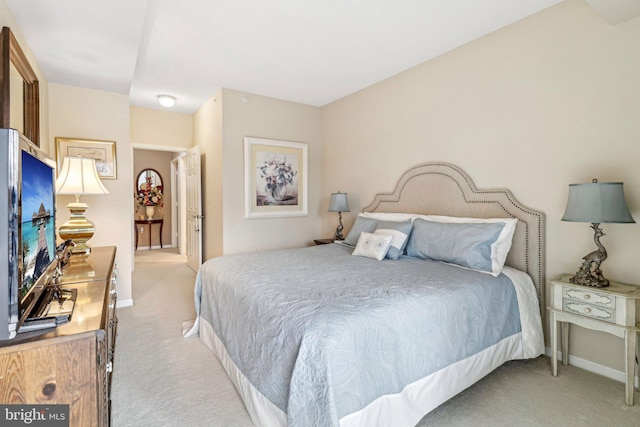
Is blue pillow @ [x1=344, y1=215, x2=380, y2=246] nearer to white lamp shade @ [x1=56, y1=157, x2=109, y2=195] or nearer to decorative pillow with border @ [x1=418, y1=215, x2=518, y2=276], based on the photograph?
decorative pillow with border @ [x1=418, y1=215, x2=518, y2=276]

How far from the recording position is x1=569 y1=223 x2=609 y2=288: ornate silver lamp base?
A: 2037 mm

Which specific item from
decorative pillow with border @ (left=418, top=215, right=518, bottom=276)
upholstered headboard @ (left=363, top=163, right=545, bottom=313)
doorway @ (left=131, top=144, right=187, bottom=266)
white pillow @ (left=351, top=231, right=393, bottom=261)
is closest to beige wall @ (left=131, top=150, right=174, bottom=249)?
doorway @ (left=131, top=144, right=187, bottom=266)

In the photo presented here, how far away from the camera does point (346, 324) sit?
145 cm

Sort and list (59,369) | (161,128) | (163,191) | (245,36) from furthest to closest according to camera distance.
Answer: (163,191), (161,128), (245,36), (59,369)

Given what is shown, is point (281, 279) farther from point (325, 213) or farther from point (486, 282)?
point (325, 213)

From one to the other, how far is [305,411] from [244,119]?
145 inches

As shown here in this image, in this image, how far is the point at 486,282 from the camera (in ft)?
7.00

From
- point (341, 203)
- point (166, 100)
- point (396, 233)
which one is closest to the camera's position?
point (396, 233)

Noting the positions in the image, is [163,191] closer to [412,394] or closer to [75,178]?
[75,178]

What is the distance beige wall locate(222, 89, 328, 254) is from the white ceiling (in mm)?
525

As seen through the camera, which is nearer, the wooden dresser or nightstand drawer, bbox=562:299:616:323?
the wooden dresser

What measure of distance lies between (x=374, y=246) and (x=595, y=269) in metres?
1.54

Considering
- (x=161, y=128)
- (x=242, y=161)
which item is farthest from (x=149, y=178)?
(x=242, y=161)

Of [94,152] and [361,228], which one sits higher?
[94,152]
